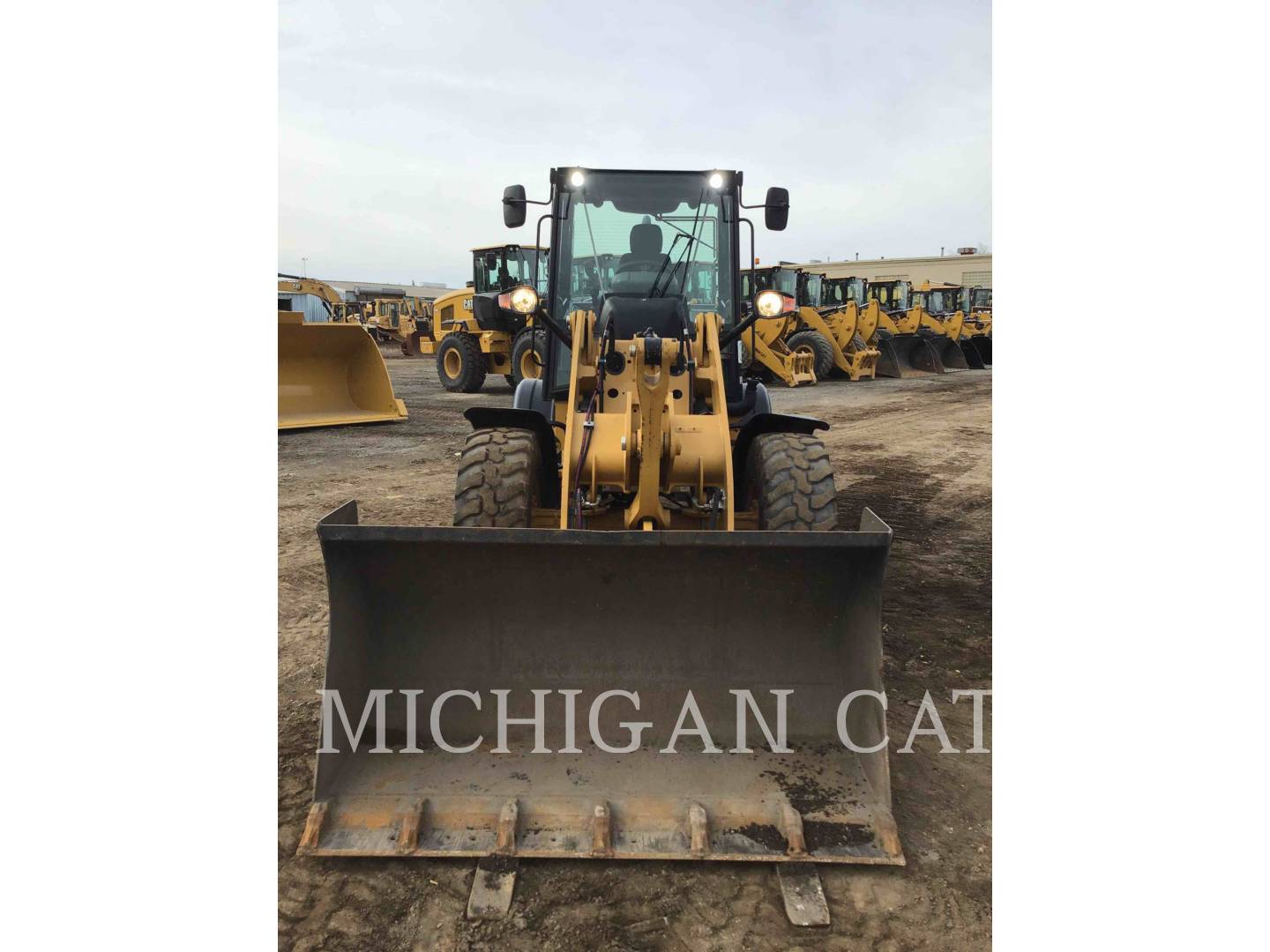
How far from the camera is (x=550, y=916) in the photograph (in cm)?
225

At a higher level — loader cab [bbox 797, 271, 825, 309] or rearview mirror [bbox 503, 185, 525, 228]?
loader cab [bbox 797, 271, 825, 309]

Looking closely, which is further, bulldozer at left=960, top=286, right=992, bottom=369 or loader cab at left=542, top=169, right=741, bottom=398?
bulldozer at left=960, top=286, right=992, bottom=369

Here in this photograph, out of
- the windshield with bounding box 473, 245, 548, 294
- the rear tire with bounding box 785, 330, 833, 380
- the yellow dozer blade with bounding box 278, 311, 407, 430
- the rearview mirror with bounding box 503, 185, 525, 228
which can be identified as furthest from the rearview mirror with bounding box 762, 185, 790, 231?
the rear tire with bounding box 785, 330, 833, 380

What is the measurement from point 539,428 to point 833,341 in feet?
56.0

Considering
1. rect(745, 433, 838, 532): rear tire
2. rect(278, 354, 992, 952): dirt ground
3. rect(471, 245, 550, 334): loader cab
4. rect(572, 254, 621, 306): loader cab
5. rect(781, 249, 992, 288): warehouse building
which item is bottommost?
rect(278, 354, 992, 952): dirt ground

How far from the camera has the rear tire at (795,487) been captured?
11.5ft

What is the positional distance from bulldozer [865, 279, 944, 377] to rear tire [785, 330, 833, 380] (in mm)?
1709

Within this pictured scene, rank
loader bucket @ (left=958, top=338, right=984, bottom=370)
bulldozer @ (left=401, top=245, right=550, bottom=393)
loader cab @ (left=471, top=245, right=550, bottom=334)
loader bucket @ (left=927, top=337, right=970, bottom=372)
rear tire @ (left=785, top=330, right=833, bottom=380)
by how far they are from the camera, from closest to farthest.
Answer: bulldozer @ (left=401, top=245, right=550, bottom=393), loader cab @ (left=471, top=245, right=550, bottom=334), rear tire @ (left=785, top=330, right=833, bottom=380), loader bucket @ (left=927, top=337, right=970, bottom=372), loader bucket @ (left=958, top=338, right=984, bottom=370)

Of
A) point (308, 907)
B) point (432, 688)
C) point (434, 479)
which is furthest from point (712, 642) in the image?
point (434, 479)

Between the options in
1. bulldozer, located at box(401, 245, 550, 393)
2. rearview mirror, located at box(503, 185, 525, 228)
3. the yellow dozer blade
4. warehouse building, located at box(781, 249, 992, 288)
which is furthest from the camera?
warehouse building, located at box(781, 249, 992, 288)

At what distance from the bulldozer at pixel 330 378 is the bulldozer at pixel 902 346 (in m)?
13.6

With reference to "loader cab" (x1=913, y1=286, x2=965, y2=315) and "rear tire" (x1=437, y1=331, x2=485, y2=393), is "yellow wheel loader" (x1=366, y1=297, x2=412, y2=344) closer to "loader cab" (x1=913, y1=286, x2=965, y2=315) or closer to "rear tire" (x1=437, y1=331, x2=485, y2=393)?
"rear tire" (x1=437, y1=331, x2=485, y2=393)

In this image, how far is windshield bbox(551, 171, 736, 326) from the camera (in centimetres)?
473

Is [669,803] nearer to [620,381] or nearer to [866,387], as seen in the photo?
[620,381]
